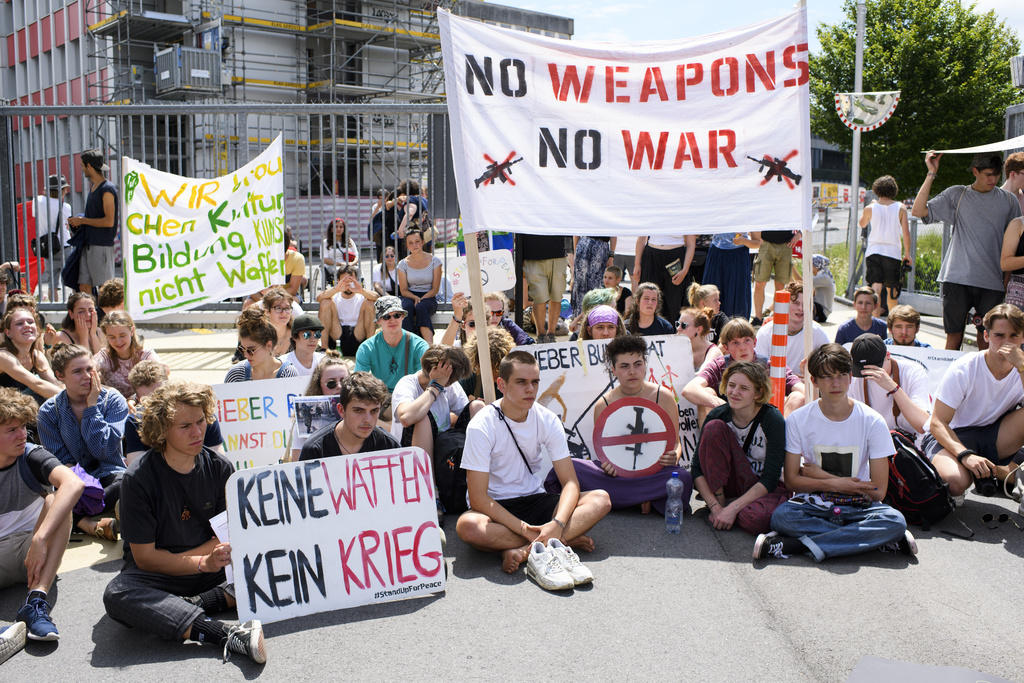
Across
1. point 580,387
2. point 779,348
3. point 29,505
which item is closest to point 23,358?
point 29,505

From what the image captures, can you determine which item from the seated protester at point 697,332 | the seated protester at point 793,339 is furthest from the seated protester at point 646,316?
the seated protester at point 793,339

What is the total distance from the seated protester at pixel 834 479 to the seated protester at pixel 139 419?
3.11 meters

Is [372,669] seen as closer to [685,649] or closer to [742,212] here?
[685,649]

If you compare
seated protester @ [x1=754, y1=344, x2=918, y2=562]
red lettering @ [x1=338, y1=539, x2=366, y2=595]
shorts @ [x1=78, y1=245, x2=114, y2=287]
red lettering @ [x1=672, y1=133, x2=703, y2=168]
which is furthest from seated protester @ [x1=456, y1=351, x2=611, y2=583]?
shorts @ [x1=78, y1=245, x2=114, y2=287]

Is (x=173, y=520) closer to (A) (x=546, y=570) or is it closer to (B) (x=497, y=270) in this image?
(A) (x=546, y=570)

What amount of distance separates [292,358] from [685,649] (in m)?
4.08

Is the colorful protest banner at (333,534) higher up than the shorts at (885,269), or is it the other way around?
the shorts at (885,269)

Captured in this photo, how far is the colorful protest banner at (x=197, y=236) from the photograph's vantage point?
8797 millimetres

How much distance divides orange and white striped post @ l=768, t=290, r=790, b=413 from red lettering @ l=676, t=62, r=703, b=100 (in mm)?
1686

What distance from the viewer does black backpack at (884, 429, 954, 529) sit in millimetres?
6043

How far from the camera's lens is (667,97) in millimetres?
6535

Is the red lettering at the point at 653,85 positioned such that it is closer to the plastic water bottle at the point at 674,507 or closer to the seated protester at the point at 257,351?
the plastic water bottle at the point at 674,507

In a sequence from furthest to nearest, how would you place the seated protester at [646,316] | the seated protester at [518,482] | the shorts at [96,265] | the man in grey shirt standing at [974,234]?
the shorts at [96,265]
the man in grey shirt standing at [974,234]
the seated protester at [646,316]
the seated protester at [518,482]

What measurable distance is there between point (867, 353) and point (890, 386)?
0.85ft
